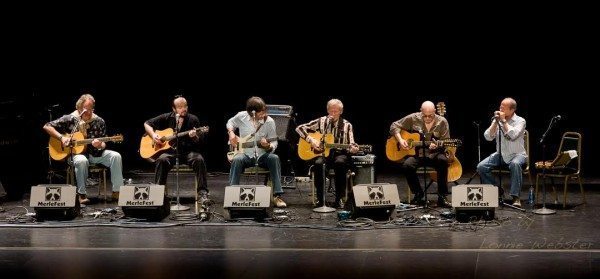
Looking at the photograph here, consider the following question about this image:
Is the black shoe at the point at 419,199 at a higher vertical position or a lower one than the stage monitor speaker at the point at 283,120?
lower

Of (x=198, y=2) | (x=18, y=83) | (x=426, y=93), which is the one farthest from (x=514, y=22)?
(x=18, y=83)

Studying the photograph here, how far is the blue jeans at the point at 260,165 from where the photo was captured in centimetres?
816

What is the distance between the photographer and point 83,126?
849 centimetres

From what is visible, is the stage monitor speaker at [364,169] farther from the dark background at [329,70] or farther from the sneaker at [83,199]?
the sneaker at [83,199]

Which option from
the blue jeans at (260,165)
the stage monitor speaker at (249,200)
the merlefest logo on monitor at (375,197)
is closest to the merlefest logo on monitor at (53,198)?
the stage monitor speaker at (249,200)

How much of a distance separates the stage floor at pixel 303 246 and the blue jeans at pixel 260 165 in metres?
0.37

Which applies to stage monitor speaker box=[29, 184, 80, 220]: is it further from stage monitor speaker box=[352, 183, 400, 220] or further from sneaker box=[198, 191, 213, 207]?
stage monitor speaker box=[352, 183, 400, 220]

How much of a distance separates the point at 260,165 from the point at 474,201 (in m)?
2.24

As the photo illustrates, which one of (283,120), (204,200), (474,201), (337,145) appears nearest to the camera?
(474,201)

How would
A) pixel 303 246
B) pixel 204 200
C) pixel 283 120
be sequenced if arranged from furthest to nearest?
pixel 283 120 < pixel 204 200 < pixel 303 246

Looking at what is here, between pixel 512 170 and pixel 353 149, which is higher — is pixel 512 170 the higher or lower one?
the lower one

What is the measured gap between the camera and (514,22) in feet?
34.6

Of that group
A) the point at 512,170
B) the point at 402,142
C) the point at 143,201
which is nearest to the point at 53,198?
the point at 143,201

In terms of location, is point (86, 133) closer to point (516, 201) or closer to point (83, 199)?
point (83, 199)
